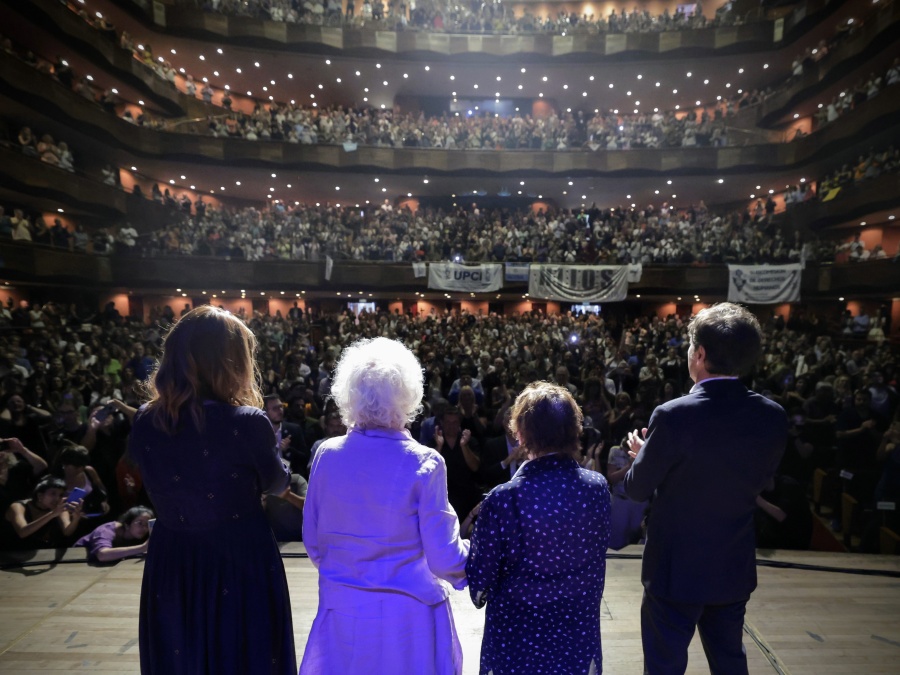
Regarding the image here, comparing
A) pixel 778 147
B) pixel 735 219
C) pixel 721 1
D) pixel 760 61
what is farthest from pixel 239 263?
pixel 721 1

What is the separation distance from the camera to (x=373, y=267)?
16875 millimetres

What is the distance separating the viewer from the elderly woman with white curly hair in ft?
4.91

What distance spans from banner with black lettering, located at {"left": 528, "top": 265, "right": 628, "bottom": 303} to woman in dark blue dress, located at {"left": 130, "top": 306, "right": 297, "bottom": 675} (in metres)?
12.9

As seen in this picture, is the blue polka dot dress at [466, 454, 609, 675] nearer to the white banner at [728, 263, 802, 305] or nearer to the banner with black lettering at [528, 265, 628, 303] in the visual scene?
the banner with black lettering at [528, 265, 628, 303]

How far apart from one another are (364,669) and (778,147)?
21749 mm

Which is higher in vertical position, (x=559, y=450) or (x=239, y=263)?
(x=239, y=263)

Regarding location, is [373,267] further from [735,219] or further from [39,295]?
[735,219]

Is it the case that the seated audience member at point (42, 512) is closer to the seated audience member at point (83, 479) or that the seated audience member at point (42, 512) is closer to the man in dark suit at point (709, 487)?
the seated audience member at point (83, 479)

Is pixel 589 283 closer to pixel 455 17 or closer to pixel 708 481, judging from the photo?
pixel 708 481

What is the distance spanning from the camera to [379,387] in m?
1.57

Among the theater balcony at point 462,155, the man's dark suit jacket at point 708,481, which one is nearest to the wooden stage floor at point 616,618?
the man's dark suit jacket at point 708,481

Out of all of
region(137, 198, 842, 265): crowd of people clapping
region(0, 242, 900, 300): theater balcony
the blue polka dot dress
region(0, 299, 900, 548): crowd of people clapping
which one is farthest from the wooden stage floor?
region(137, 198, 842, 265): crowd of people clapping

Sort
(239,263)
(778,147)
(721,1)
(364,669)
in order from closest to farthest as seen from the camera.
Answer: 1. (364,669)
2. (239,263)
3. (778,147)
4. (721,1)

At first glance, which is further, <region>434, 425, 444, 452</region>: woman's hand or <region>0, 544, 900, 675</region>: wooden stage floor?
<region>434, 425, 444, 452</region>: woman's hand
